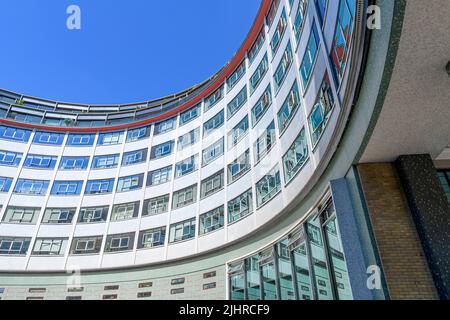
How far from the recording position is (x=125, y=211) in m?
24.6

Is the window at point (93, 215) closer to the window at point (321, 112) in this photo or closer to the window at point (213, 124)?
the window at point (213, 124)

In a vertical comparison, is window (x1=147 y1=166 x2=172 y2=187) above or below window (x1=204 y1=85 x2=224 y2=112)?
below

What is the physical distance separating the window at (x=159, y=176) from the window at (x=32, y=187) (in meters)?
→ 9.10

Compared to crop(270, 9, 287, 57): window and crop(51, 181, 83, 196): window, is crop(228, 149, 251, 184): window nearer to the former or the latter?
crop(270, 9, 287, 57): window

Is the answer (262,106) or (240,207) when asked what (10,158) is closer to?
(240,207)

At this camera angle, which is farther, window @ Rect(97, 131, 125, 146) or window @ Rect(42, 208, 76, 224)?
window @ Rect(97, 131, 125, 146)

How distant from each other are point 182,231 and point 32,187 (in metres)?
14.5

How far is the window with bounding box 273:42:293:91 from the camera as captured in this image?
15625 millimetres

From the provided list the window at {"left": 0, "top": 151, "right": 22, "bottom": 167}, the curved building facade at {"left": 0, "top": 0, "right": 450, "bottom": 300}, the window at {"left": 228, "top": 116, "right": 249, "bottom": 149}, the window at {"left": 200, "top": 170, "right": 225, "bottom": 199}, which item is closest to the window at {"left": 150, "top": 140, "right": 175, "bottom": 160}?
the curved building facade at {"left": 0, "top": 0, "right": 450, "bottom": 300}

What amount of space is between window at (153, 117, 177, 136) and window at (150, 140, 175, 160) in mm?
1529

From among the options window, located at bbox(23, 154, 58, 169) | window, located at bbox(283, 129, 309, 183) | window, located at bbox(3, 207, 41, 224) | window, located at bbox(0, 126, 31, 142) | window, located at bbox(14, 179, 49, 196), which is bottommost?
window, located at bbox(283, 129, 309, 183)

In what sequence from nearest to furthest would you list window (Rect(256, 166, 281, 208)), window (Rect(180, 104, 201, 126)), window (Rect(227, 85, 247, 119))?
1. window (Rect(256, 166, 281, 208))
2. window (Rect(227, 85, 247, 119))
3. window (Rect(180, 104, 201, 126))

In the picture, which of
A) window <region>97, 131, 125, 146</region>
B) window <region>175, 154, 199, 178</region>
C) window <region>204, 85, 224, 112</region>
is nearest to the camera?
window <region>175, 154, 199, 178</region>
